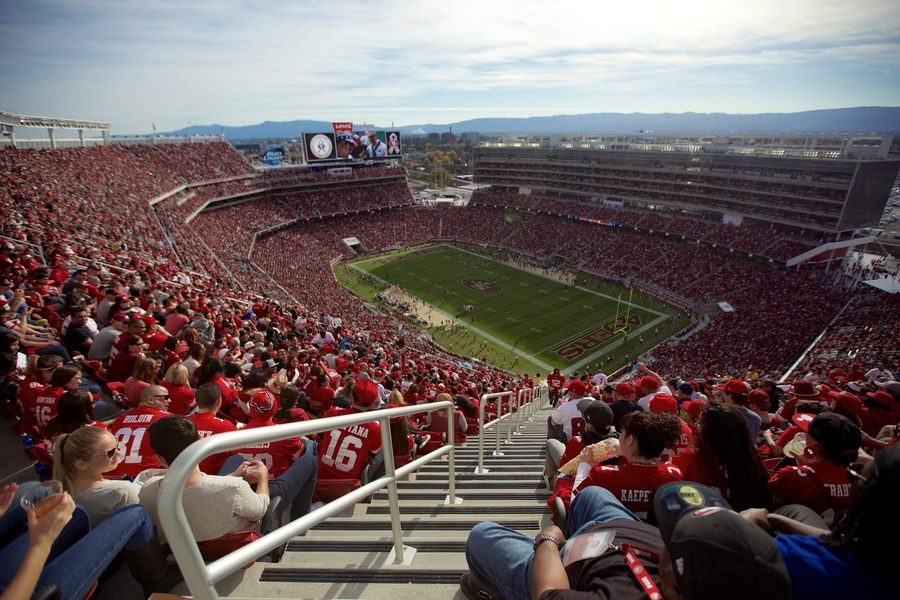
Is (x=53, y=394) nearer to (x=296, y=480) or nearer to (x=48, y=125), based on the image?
(x=296, y=480)

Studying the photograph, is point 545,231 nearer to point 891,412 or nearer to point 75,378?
point 891,412

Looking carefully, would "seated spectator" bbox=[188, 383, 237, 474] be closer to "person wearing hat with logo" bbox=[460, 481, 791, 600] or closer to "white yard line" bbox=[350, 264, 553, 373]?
"person wearing hat with logo" bbox=[460, 481, 791, 600]

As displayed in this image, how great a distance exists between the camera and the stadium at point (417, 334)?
3.26 meters

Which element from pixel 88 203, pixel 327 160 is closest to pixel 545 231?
pixel 327 160

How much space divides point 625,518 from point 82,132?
59.4 meters

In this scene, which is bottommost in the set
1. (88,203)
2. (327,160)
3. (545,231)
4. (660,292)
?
(660,292)

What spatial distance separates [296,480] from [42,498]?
6.13 ft

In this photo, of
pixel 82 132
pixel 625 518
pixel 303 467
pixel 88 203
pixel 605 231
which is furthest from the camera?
pixel 605 231

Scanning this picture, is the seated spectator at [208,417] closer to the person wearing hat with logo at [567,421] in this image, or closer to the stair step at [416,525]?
the stair step at [416,525]

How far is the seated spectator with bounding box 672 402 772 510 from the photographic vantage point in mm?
3270

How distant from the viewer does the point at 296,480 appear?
159 inches

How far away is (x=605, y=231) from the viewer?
2207 inches

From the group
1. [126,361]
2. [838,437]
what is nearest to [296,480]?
[838,437]

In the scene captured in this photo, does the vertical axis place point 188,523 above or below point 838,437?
above
